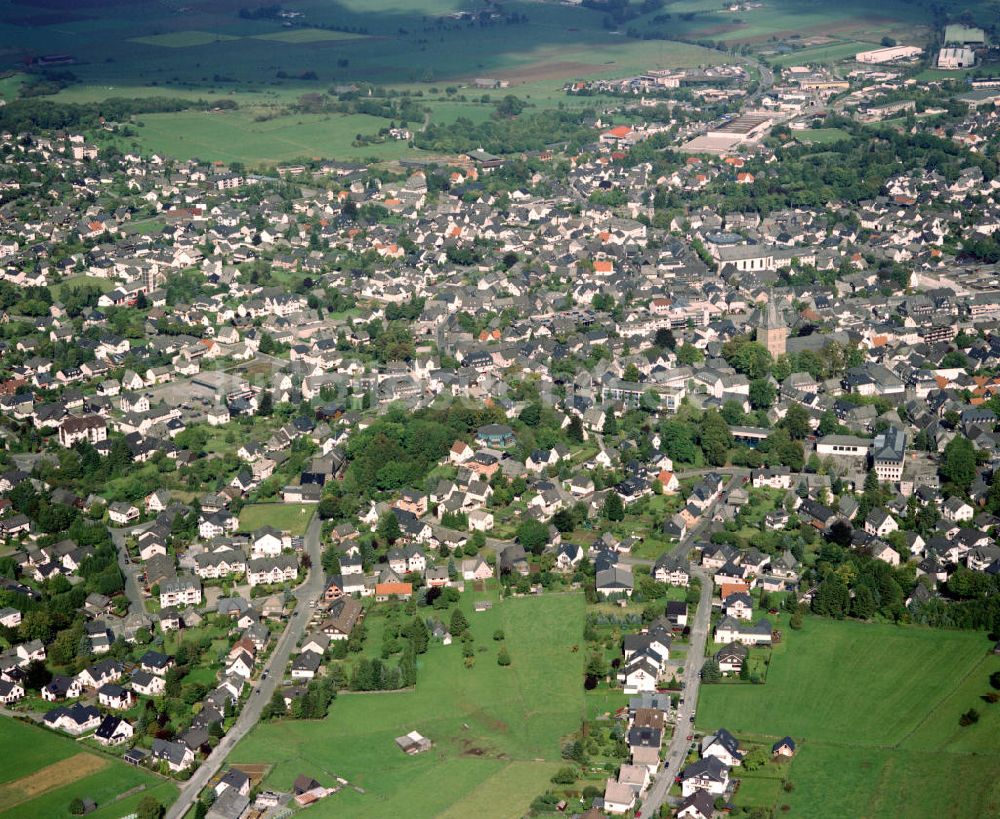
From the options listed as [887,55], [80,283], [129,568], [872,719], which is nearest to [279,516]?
[129,568]

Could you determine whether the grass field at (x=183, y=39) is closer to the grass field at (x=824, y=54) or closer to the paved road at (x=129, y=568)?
the grass field at (x=824, y=54)

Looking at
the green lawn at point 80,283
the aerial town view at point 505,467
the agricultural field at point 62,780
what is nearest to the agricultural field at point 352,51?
the aerial town view at point 505,467

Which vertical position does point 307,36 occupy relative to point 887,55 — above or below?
above

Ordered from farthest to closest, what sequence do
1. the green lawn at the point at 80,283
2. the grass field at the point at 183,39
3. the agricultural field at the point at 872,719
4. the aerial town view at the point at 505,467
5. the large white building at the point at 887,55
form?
the grass field at the point at 183,39, the large white building at the point at 887,55, the green lawn at the point at 80,283, the aerial town view at the point at 505,467, the agricultural field at the point at 872,719

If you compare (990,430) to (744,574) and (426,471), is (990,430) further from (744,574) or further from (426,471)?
(426,471)

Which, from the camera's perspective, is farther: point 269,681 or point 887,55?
point 887,55

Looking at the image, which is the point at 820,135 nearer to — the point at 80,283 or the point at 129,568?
the point at 80,283
